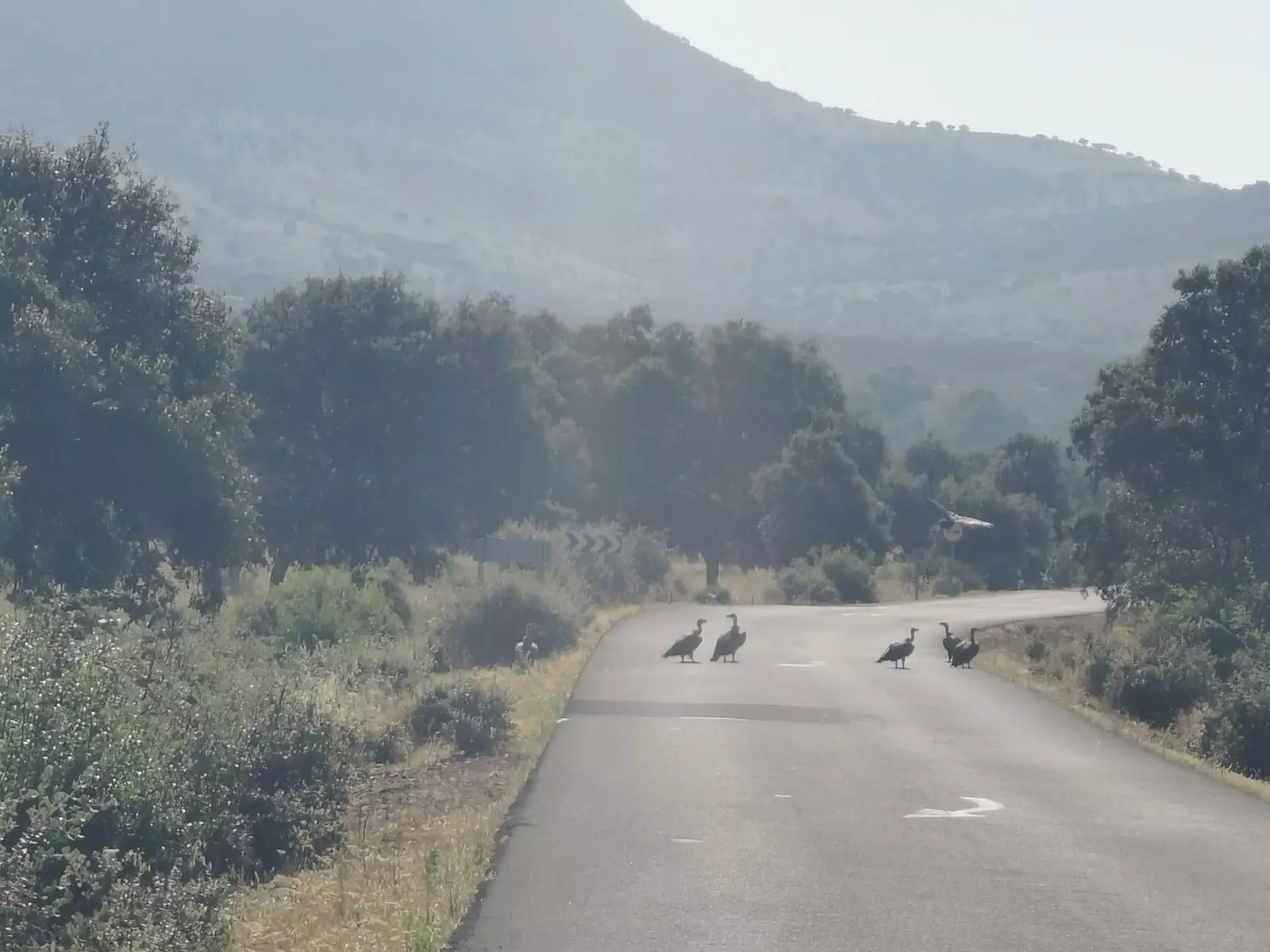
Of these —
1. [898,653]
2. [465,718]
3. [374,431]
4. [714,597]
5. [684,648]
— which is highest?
[374,431]

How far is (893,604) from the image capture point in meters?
49.0

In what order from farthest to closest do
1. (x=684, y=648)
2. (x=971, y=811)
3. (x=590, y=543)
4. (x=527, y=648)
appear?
1. (x=590, y=543)
2. (x=684, y=648)
3. (x=527, y=648)
4. (x=971, y=811)

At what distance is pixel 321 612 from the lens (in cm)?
2742

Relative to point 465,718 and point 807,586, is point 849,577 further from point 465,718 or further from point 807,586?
point 465,718

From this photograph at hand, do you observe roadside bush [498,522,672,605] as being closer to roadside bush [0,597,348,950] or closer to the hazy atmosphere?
the hazy atmosphere

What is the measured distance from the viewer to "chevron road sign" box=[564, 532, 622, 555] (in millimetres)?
44094

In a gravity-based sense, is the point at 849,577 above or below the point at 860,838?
below

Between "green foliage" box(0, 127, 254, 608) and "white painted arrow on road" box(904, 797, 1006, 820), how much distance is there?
12.4 meters

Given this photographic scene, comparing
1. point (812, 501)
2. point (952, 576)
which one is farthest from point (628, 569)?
point (952, 576)

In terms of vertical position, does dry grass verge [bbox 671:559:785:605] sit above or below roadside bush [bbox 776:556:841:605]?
below

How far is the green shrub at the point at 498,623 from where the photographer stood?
90.0 ft

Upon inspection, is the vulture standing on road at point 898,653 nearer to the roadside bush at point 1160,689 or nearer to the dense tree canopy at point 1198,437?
the roadside bush at point 1160,689

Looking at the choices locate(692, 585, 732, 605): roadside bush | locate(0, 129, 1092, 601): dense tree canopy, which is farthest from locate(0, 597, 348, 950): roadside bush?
locate(692, 585, 732, 605): roadside bush

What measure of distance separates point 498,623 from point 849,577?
27.7 metres
